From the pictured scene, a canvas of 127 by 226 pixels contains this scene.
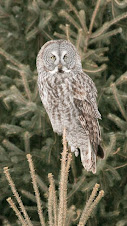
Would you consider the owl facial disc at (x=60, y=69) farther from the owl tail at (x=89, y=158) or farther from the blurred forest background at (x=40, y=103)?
the owl tail at (x=89, y=158)

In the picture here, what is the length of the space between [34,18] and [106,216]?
2085 mm

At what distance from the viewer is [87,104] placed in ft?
9.95

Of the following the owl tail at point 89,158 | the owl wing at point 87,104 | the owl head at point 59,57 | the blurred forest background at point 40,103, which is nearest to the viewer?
the owl head at point 59,57

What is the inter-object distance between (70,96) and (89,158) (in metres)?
0.53

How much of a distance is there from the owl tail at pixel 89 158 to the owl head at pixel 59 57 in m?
0.71

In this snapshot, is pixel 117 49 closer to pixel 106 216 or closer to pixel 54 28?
pixel 54 28

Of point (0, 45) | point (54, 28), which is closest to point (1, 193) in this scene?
point (0, 45)

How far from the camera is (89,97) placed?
3010 millimetres

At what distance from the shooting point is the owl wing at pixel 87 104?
2.85 m

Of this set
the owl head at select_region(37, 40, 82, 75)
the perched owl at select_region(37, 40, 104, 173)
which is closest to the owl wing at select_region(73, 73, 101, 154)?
the perched owl at select_region(37, 40, 104, 173)

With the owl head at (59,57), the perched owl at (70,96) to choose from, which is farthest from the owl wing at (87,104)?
the owl head at (59,57)

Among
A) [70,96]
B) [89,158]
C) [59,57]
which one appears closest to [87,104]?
[70,96]

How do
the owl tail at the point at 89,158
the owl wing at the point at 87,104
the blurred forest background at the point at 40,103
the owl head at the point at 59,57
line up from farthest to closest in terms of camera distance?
the blurred forest background at the point at 40,103, the owl tail at the point at 89,158, the owl wing at the point at 87,104, the owl head at the point at 59,57

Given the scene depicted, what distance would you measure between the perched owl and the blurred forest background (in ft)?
0.55
